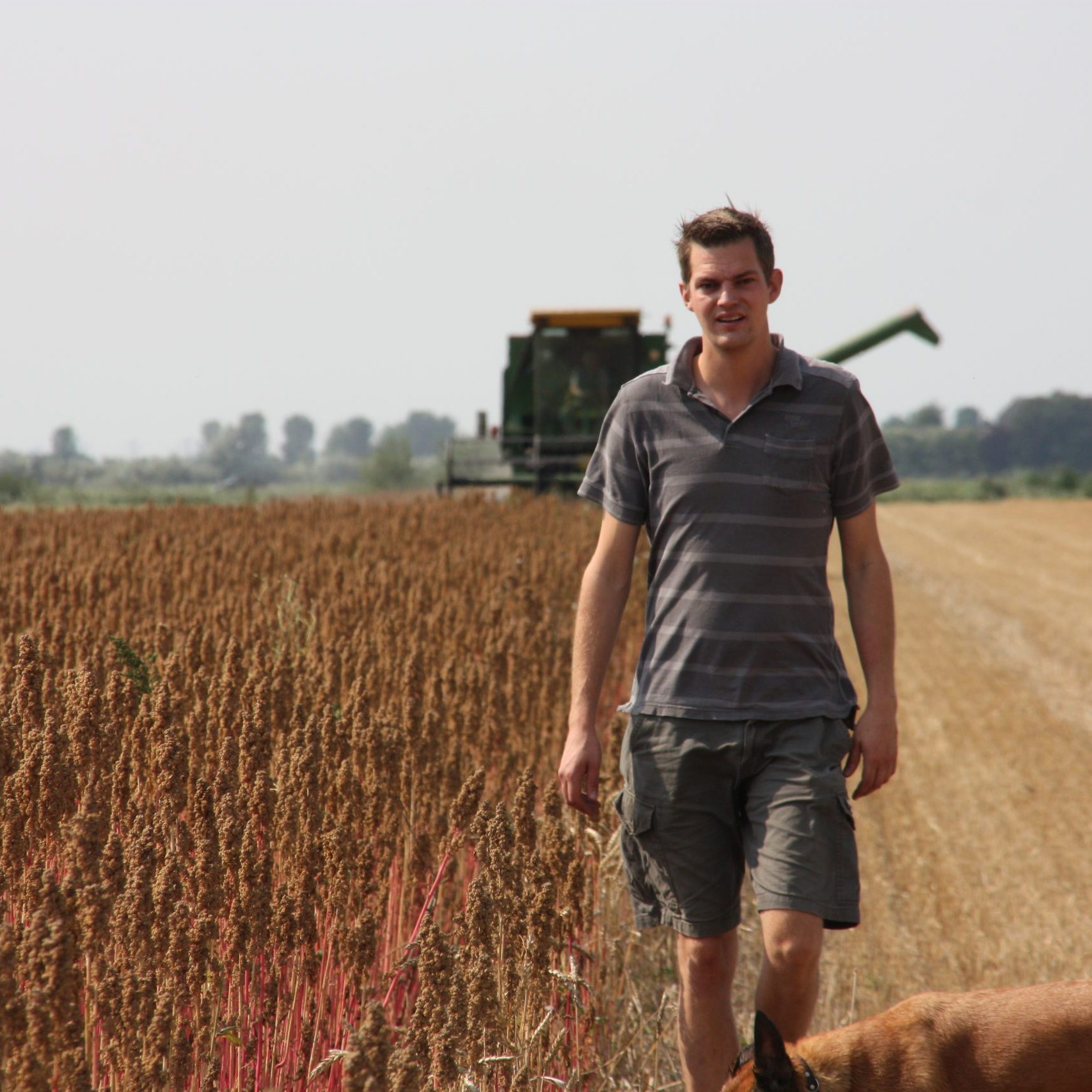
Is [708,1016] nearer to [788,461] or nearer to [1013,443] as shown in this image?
[788,461]

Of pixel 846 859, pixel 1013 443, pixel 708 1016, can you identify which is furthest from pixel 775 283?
pixel 1013 443

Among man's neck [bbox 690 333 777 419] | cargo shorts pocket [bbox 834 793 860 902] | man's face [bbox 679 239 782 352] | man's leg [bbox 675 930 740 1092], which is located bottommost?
man's leg [bbox 675 930 740 1092]

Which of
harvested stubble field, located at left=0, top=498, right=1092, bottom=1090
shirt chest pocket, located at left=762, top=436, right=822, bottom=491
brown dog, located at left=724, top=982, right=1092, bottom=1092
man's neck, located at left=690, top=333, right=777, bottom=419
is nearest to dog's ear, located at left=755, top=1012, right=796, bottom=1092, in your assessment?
brown dog, located at left=724, top=982, right=1092, bottom=1092

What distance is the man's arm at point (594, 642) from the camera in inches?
115

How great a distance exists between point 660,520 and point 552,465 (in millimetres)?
14244

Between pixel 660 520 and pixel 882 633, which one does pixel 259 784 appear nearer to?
pixel 660 520

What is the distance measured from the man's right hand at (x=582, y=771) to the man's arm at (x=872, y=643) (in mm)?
534

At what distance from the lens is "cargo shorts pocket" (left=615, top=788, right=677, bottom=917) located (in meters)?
2.89

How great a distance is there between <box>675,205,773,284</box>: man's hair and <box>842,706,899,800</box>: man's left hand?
0.95 m

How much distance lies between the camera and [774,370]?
292cm

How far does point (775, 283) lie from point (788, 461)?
395 millimetres

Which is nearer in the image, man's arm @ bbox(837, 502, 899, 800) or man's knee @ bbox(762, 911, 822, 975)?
man's knee @ bbox(762, 911, 822, 975)

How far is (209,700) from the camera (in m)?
3.70

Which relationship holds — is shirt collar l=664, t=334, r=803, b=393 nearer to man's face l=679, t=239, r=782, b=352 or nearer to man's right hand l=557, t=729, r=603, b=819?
man's face l=679, t=239, r=782, b=352
